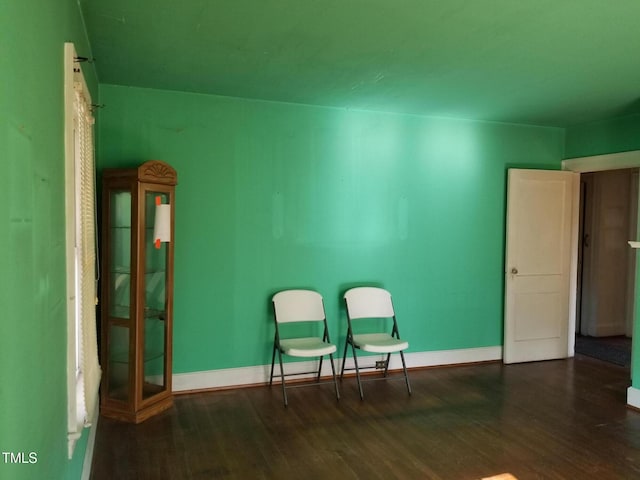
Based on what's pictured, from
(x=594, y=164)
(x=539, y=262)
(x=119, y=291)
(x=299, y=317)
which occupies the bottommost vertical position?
(x=299, y=317)

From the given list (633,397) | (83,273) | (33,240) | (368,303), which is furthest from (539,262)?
(33,240)

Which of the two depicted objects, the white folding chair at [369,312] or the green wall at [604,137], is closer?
the white folding chair at [369,312]

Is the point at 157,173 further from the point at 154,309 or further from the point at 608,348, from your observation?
the point at 608,348

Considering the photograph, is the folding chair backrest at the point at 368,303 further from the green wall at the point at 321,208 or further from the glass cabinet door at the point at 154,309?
the glass cabinet door at the point at 154,309

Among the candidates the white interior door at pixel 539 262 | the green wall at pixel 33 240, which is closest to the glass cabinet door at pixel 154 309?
the green wall at pixel 33 240

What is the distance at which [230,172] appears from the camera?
4.00 m

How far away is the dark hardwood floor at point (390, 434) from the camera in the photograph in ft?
9.14

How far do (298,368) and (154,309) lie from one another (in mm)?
1381

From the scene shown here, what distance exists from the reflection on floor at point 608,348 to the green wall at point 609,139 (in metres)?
1.45

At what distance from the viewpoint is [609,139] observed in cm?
464

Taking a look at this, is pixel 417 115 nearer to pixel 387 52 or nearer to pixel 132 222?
pixel 387 52

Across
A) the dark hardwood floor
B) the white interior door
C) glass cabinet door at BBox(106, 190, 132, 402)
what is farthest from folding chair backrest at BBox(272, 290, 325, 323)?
the white interior door

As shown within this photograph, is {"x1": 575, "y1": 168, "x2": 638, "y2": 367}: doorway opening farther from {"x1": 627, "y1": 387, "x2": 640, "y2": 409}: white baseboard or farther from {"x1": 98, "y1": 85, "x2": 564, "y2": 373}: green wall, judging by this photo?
{"x1": 627, "y1": 387, "x2": 640, "y2": 409}: white baseboard

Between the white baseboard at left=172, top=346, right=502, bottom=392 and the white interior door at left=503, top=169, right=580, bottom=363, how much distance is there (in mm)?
357
